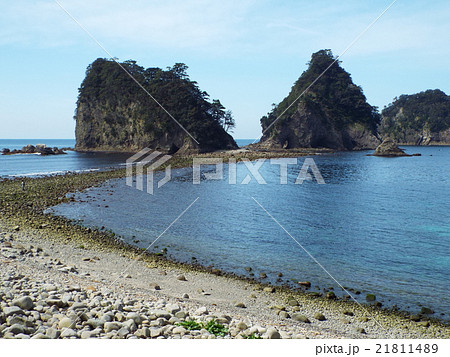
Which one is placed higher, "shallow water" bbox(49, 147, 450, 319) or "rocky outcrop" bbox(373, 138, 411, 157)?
"rocky outcrop" bbox(373, 138, 411, 157)

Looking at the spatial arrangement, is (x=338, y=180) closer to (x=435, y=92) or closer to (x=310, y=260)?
(x=310, y=260)

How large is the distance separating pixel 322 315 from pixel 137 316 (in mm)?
5253

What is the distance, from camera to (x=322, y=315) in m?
10.3

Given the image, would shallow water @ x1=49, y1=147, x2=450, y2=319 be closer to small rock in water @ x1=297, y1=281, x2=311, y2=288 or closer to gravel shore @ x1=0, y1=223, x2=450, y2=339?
small rock in water @ x1=297, y1=281, x2=311, y2=288

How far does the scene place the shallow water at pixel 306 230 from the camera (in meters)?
13.7

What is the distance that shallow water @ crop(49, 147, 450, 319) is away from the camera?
13.7 m

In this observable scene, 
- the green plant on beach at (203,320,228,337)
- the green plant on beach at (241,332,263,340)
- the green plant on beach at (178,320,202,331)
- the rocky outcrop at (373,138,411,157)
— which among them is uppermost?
the rocky outcrop at (373,138,411,157)

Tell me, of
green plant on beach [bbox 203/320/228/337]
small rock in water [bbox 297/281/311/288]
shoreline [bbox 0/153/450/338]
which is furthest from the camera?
small rock in water [bbox 297/281/311/288]

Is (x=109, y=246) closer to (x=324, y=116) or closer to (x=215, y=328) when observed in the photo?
(x=215, y=328)

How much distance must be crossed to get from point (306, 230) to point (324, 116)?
104056 millimetres

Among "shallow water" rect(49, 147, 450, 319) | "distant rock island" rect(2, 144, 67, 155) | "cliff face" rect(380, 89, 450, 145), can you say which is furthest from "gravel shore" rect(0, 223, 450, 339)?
"cliff face" rect(380, 89, 450, 145)

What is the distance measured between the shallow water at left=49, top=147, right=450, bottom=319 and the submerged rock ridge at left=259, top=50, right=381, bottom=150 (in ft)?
264

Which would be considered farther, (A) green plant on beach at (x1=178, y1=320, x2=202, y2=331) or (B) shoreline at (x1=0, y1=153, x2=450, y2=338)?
(B) shoreline at (x1=0, y1=153, x2=450, y2=338)
